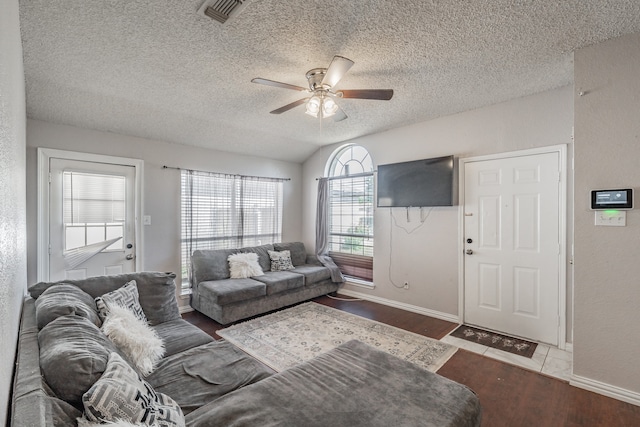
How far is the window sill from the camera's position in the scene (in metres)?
4.53

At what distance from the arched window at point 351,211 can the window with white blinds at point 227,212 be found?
3.40ft

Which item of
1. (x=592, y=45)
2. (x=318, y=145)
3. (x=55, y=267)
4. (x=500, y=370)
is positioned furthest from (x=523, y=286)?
(x=55, y=267)

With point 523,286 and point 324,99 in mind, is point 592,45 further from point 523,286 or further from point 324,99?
point 523,286

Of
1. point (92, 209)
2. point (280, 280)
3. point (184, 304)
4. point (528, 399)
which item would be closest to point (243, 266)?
point (280, 280)

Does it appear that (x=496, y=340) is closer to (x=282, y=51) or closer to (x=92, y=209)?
(x=282, y=51)

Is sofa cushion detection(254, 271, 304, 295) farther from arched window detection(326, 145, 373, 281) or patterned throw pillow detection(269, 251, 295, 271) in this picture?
arched window detection(326, 145, 373, 281)

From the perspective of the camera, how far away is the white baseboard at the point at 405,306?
3645 millimetres

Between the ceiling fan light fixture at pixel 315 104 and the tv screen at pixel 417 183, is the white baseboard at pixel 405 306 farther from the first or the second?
the ceiling fan light fixture at pixel 315 104

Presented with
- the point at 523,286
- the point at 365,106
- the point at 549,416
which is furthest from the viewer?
the point at 365,106

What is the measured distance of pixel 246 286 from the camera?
3695 mm

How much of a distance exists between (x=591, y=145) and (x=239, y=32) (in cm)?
279

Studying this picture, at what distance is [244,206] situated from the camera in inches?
191

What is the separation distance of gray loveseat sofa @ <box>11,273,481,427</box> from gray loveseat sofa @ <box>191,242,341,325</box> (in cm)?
157

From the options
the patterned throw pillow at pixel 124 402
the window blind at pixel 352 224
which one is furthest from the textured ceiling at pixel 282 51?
the patterned throw pillow at pixel 124 402
